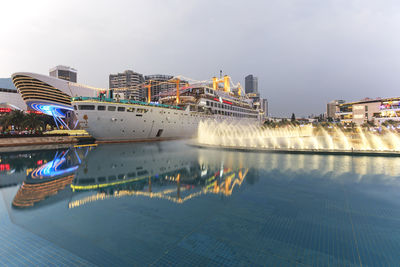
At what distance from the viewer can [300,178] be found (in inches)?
398

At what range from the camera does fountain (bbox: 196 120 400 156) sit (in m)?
18.8

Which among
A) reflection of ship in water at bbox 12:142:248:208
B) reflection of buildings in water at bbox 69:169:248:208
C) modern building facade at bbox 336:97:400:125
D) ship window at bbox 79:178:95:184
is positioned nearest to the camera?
reflection of buildings in water at bbox 69:169:248:208

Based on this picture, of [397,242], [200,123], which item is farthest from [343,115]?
[397,242]

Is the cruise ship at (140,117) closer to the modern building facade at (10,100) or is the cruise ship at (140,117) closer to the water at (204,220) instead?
the water at (204,220)

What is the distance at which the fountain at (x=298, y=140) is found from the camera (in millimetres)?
18781

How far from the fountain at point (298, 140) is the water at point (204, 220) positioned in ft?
29.2

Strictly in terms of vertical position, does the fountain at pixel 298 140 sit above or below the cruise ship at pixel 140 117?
below

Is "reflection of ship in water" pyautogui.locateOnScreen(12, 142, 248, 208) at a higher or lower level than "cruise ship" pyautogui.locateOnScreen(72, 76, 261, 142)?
lower

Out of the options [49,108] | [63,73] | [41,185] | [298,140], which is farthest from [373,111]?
[63,73]

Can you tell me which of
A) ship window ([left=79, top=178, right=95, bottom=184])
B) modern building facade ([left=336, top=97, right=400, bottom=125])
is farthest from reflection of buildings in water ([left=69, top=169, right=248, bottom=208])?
modern building facade ([left=336, top=97, right=400, bottom=125])

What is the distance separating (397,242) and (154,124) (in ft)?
112

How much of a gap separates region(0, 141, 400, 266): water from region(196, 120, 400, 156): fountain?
889 centimetres

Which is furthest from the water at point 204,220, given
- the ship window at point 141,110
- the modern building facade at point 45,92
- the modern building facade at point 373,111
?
the modern building facade at point 373,111

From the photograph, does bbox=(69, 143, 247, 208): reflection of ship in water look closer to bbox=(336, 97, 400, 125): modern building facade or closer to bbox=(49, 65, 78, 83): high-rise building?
bbox=(336, 97, 400, 125): modern building facade
